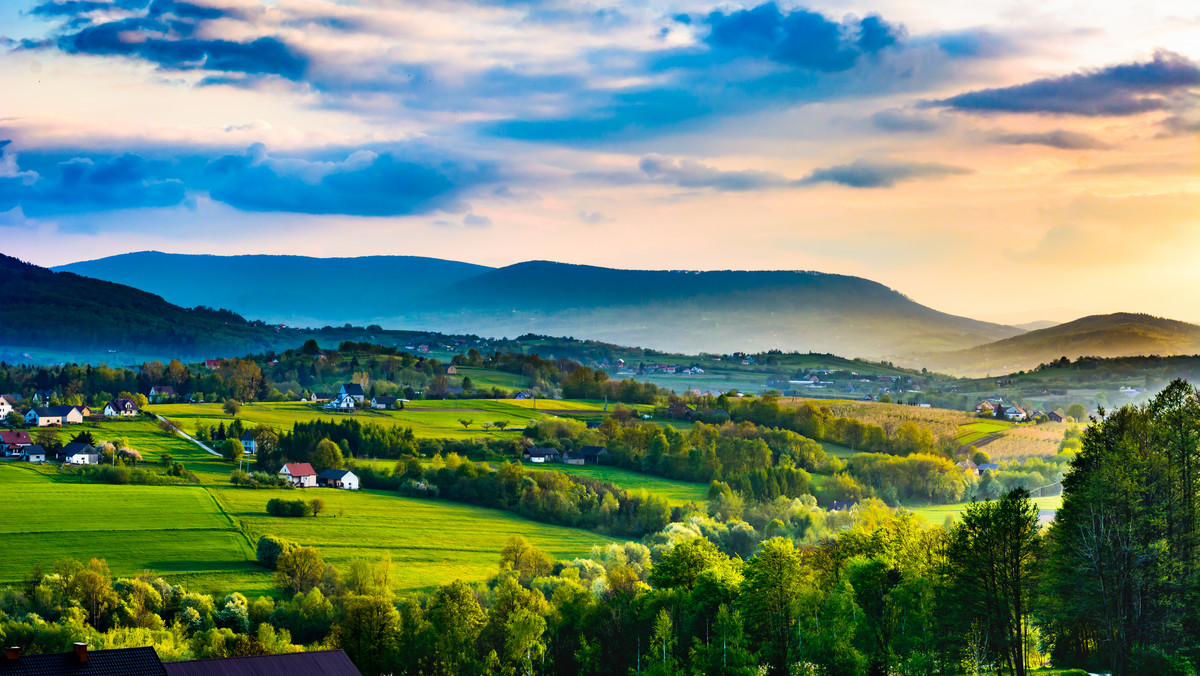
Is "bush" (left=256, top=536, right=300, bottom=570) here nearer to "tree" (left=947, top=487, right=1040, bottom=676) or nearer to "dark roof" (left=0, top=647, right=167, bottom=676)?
"dark roof" (left=0, top=647, right=167, bottom=676)

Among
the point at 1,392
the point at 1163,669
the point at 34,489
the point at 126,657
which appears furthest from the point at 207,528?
the point at 1,392

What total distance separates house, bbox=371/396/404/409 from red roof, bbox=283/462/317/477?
30.9m

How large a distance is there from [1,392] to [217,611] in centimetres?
9010

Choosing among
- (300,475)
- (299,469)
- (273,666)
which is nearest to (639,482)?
(300,475)

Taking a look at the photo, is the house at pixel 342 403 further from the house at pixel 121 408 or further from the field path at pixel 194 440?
the house at pixel 121 408

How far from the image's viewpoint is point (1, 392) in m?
120

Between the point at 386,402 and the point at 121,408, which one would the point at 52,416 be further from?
the point at 386,402

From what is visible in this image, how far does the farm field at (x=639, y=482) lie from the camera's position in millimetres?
80562

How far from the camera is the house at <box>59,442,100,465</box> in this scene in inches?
3157

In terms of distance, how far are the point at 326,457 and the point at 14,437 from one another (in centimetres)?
2762

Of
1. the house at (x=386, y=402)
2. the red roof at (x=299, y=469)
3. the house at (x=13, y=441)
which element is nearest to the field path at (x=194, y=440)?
the red roof at (x=299, y=469)

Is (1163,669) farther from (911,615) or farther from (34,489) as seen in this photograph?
(34,489)

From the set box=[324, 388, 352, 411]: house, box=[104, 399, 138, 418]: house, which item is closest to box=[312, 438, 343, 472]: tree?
box=[324, 388, 352, 411]: house

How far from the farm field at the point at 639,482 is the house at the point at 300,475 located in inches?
704
